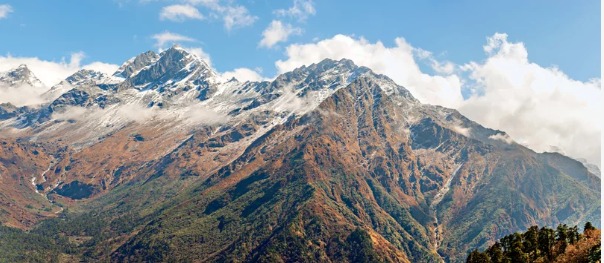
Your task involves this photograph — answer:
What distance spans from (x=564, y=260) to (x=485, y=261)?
31297mm

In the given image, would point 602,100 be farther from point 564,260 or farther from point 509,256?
point 509,256

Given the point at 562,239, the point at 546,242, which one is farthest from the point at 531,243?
the point at 562,239

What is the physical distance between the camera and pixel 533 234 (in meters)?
180

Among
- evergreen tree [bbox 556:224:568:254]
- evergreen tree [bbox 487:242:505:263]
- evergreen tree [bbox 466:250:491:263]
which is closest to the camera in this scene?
evergreen tree [bbox 556:224:568:254]

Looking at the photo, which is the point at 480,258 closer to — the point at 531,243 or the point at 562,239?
the point at 531,243

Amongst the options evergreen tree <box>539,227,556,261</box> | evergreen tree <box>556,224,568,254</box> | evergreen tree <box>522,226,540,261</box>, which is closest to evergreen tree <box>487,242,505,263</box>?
evergreen tree <box>522,226,540,261</box>

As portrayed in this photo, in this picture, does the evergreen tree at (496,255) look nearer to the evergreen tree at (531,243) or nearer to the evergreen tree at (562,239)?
the evergreen tree at (531,243)

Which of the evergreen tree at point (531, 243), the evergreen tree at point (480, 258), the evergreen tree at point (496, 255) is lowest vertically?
the evergreen tree at point (480, 258)

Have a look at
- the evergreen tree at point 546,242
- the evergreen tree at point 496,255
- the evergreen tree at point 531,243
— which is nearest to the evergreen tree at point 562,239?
the evergreen tree at point 546,242

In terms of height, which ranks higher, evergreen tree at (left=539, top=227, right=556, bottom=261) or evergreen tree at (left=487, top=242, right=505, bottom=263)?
evergreen tree at (left=539, top=227, right=556, bottom=261)

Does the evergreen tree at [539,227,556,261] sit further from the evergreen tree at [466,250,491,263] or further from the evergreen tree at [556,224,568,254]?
the evergreen tree at [466,250,491,263]

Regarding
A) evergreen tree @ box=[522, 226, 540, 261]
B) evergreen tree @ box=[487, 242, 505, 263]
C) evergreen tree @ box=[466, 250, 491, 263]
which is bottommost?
evergreen tree @ box=[466, 250, 491, 263]

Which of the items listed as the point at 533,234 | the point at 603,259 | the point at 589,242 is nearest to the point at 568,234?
the point at 533,234

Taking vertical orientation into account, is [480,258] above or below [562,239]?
below
